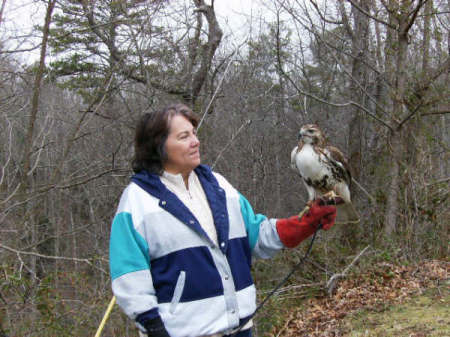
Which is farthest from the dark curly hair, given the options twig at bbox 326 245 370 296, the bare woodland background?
twig at bbox 326 245 370 296

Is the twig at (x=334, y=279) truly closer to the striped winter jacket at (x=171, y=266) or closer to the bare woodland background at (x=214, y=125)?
the bare woodland background at (x=214, y=125)

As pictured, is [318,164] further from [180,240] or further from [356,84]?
[356,84]

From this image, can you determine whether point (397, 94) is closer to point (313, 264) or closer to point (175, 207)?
point (313, 264)

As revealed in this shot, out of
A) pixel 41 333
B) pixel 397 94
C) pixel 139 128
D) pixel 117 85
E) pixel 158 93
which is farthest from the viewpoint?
pixel 397 94

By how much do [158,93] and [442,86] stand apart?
4351mm

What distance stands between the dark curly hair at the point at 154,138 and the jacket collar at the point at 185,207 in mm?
57

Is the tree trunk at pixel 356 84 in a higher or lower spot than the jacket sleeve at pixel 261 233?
higher

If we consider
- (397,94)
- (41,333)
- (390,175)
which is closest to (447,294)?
(390,175)

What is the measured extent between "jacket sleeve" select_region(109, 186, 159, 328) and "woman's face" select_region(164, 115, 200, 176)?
13.2 inches

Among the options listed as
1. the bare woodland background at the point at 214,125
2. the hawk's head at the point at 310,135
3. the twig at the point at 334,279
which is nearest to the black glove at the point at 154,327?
the hawk's head at the point at 310,135

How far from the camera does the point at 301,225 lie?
7.27ft

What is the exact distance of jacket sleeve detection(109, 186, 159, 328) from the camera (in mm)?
1745

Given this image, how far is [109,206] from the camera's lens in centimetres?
627

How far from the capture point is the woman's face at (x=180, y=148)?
2.04 meters
